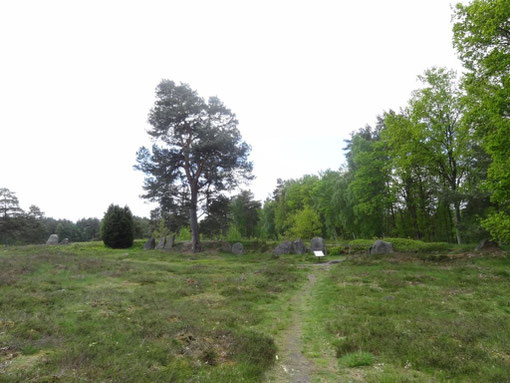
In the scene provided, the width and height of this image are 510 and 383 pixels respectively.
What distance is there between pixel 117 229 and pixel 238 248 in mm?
20191

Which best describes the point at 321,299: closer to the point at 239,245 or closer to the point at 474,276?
the point at 474,276

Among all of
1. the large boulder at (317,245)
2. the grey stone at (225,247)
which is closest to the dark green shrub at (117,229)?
the grey stone at (225,247)

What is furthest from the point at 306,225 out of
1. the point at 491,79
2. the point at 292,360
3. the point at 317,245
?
the point at 292,360

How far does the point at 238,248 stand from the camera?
41969mm

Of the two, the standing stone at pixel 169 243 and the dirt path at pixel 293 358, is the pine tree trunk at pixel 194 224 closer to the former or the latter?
the standing stone at pixel 169 243

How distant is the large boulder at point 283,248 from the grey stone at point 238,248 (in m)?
5.37

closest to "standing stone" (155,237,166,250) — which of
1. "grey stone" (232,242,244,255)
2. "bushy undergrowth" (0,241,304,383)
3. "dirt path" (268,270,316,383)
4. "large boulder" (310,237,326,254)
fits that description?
"grey stone" (232,242,244,255)

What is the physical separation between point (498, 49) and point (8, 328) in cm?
2788

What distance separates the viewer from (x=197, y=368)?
662 cm

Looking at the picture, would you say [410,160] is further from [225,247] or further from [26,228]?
[26,228]

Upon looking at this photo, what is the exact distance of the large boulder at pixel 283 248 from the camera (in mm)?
37741

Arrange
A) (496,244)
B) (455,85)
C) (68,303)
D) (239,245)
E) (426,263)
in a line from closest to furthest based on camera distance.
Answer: (68,303), (426,263), (496,244), (455,85), (239,245)

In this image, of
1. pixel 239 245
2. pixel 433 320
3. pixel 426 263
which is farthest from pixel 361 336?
pixel 239 245

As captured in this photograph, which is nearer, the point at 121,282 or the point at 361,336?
the point at 361,336
